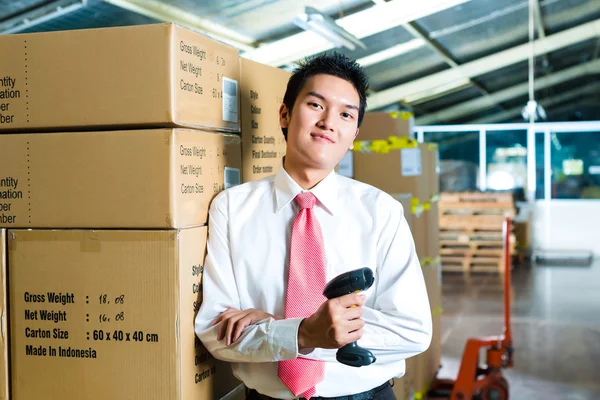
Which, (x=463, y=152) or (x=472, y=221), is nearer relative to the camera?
(x=472, y=221)

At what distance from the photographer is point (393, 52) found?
30.9 ft

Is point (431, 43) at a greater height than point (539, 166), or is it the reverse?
point (431, 43)

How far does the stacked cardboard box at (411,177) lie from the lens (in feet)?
13.3

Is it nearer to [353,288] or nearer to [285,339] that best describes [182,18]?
[285,339]

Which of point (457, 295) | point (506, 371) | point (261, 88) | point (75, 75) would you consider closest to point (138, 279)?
point (75, 75)

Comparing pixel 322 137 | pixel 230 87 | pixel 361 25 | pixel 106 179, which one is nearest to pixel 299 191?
pixel 322 137

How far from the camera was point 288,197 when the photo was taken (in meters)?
1.73

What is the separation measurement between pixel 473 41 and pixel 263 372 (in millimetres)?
9188

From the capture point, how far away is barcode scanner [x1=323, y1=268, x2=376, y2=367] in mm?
1349

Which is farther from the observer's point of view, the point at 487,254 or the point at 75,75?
the point at 487,254

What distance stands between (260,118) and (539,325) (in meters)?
5.39

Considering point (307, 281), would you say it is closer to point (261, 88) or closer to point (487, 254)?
point (261, 88)

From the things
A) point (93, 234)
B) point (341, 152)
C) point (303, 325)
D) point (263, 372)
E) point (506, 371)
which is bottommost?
point (506, 371)

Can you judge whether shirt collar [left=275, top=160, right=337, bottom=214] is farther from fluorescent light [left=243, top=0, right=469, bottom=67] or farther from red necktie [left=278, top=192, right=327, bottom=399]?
fluorescent light [left=243, top=0, right=469, bottom=67]
